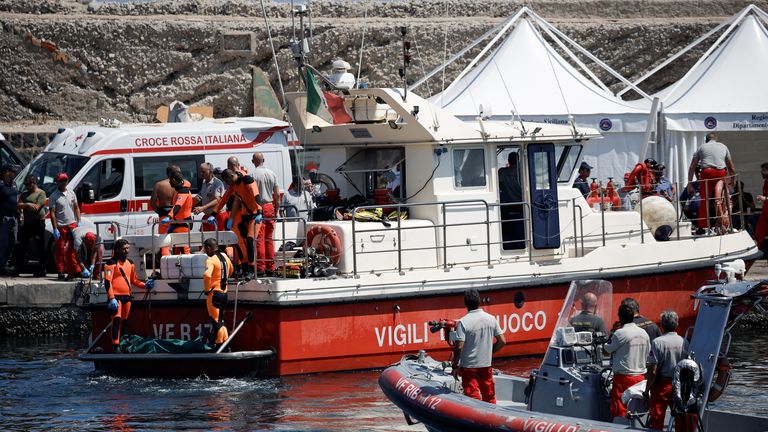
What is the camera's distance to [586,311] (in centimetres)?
1127

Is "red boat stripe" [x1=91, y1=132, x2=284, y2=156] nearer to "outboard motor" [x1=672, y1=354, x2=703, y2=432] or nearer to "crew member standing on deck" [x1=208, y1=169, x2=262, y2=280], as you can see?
"crew member standing on deck" [x1=208, y1=169, x2=262, y2=280]

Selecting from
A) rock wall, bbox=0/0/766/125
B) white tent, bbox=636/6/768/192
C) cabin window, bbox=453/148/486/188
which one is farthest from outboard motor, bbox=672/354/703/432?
rock wall, bbox=0/0/766/125

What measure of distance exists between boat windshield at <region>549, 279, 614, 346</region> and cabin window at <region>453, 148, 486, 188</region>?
13.8 ft

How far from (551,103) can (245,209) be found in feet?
28.3

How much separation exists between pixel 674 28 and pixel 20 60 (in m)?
13.7

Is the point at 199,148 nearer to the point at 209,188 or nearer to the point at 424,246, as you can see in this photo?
the point at 209,188

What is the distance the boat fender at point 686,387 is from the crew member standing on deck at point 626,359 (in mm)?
960

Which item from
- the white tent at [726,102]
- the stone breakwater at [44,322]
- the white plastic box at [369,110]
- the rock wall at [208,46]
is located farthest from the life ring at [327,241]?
the rock wall at [208,46]

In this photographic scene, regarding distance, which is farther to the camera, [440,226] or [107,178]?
[107,178]

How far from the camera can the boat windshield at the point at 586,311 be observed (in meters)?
11.2

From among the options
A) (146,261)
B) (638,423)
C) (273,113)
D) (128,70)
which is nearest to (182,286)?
(146,261)

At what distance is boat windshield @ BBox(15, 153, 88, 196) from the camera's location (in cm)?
1808

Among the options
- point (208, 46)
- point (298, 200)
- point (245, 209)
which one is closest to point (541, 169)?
point (298, 200)

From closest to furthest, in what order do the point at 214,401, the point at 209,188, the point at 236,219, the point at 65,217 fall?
the point at 214,401 → the point at 236,219 → the point at 209,188 → the point at 65,217
